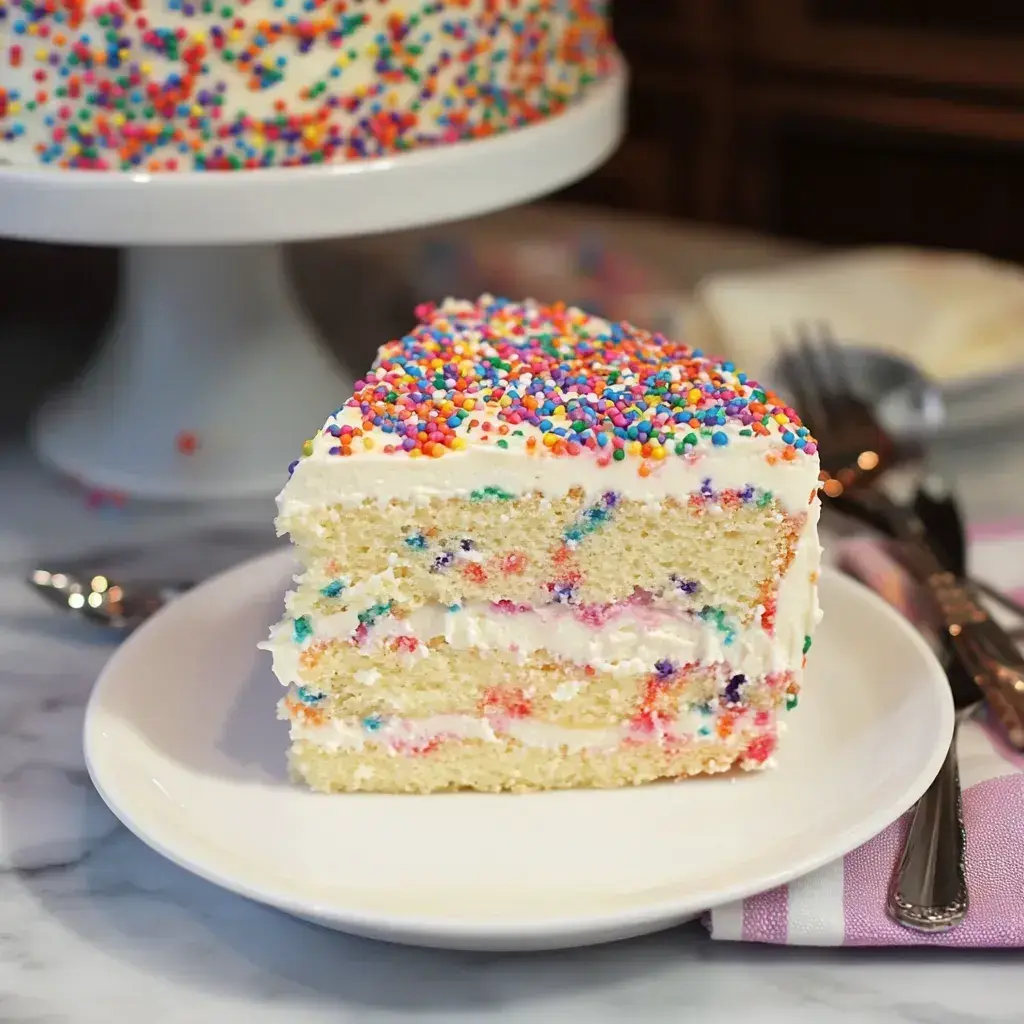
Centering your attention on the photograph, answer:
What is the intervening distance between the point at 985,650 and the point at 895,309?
68cm

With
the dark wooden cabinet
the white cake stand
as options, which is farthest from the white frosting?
the dark wooden cabinet

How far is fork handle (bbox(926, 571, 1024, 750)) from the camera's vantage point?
3.22 ft

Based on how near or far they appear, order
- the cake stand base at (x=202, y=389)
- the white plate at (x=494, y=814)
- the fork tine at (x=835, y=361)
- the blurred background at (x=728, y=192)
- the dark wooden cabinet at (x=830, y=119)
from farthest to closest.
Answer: the dark wooden cabinet at (x=830, y=119) < the blurred background at (x=728, y=192) < the fork tine at (x=835, y=361) < the cake stand base at (x=202, y=389) < the white plate at (x=494, y=814)

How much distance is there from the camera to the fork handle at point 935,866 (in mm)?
785

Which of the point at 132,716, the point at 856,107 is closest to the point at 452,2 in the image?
the point at 132,716

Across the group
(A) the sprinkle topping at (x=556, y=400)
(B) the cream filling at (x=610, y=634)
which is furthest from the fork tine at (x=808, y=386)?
(B) the cream filling at (x=610, y=634)

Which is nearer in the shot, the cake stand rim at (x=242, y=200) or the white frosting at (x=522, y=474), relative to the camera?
→ the white frosting at (x=522, y=474)

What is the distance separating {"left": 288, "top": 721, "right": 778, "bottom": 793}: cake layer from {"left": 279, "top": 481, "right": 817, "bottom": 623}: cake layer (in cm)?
10

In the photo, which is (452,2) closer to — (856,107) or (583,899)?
(583,899)

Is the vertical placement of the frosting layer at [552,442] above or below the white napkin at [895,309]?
above

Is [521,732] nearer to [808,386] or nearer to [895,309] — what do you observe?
[808,386]

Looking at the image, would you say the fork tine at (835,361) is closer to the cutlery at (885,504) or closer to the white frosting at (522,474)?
the cutlery at (885,504)

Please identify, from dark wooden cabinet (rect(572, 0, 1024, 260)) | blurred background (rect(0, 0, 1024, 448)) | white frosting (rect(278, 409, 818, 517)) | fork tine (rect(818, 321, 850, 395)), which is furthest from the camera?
dark wooden cabinet (rect(572, 0, 1024, 260))

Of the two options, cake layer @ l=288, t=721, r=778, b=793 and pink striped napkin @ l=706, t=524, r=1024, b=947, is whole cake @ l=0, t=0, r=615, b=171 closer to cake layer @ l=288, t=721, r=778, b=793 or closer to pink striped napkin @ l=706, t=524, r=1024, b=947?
cake layer @ l=288, t=721, r=778, b=793
